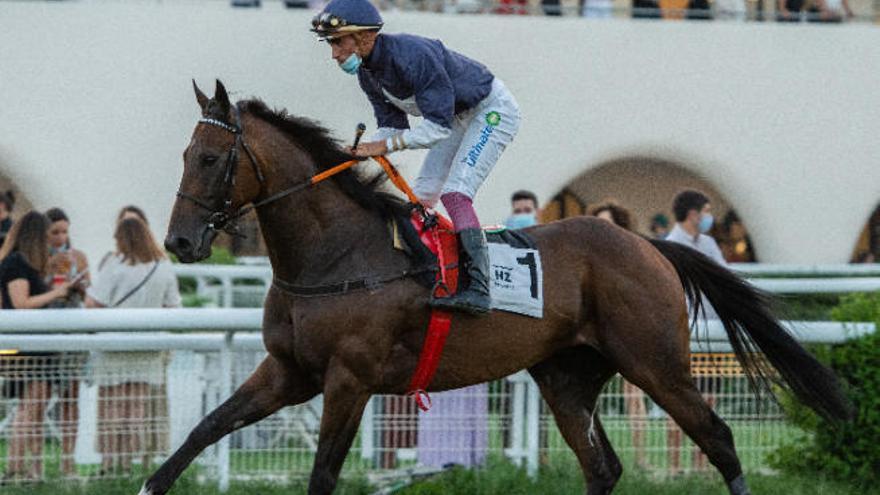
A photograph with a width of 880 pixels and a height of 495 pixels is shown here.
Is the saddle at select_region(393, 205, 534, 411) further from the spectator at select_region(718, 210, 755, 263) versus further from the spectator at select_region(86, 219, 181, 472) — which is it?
the spectator at select_region(718, 210, 755, 263)

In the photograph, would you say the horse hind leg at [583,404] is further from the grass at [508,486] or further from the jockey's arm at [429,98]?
the jockey's arm at [429,98]

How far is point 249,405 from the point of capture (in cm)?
579

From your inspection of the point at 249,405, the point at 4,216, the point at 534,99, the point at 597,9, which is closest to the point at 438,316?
the point at 249,405

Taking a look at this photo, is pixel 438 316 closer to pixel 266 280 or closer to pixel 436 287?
pixel 436 287

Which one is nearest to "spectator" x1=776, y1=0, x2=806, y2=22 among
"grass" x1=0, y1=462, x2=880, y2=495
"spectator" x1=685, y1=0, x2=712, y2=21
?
"spectator" x1=685, y1=0, x2=712, y2=21

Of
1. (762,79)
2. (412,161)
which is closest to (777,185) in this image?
(762,79)

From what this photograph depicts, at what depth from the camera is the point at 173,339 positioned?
6977mm

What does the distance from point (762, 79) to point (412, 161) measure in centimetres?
376

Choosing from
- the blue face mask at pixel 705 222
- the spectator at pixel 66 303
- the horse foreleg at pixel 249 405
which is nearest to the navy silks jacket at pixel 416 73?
the horse foreleg at pixel 249 405

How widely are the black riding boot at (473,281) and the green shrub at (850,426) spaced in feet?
6.59

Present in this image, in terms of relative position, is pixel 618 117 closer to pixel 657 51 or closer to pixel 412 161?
pixel 657 51

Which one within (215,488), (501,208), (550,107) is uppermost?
(550,107)

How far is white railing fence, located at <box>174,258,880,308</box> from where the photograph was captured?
909 centimetres

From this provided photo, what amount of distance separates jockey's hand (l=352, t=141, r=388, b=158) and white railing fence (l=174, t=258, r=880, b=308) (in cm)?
334
